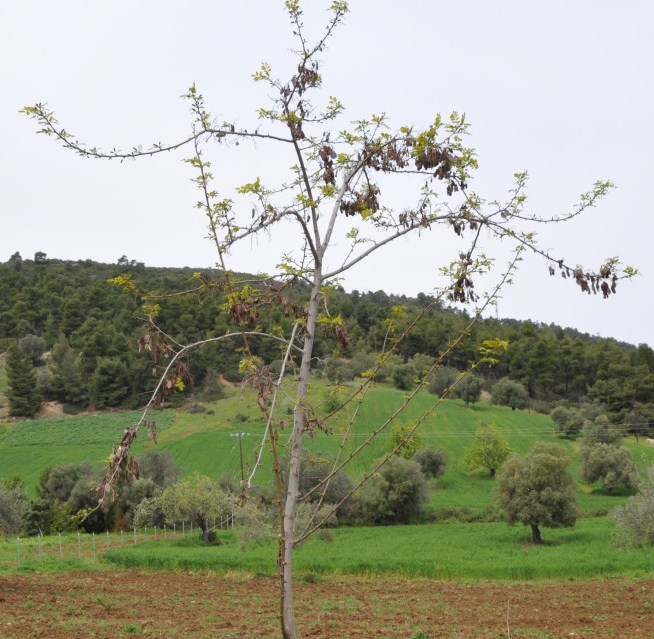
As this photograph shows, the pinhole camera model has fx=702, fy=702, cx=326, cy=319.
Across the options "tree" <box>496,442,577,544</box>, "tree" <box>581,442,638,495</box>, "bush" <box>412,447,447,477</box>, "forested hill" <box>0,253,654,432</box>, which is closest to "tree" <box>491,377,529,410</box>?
"forested hill" <box>0,253,654,432</box>

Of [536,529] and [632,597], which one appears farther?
[536,529]

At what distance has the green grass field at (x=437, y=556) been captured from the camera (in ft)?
93.7

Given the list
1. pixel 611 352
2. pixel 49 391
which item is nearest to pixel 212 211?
pixel 49 391

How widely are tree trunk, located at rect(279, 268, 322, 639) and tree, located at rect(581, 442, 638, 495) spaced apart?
193 ft

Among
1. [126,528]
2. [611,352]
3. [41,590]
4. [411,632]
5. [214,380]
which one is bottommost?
[126,528]

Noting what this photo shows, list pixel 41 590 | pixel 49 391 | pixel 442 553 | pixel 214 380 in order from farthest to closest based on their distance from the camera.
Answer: pixel 49 391 < pixel 214 380 < pixel 442 553 < pixel 41 590

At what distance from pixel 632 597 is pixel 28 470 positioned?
5556 centimetres

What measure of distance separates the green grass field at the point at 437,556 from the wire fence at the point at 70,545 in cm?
162

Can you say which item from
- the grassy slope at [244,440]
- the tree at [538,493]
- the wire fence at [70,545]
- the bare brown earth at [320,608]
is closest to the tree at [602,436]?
the grassy slope at [244,440]

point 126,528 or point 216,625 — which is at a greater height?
point 216,625

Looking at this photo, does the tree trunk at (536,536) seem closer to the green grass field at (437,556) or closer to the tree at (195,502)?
the green grass field at (437,556)

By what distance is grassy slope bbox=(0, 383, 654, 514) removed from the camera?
198ft

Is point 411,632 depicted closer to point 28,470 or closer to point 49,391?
point 28,470

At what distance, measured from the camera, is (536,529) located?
39875mm
